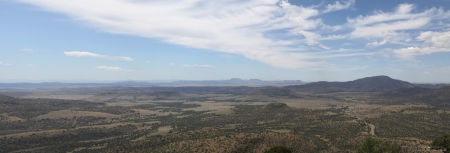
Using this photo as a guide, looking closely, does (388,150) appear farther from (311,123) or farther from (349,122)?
(311,123)

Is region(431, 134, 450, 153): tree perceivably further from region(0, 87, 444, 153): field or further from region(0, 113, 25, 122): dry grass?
region(0, 113, 25, 122): dry grass

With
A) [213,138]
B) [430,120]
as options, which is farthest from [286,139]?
[430,120]

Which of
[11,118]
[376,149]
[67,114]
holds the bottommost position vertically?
[67,114]

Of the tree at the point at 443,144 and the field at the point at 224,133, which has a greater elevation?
the tree at the point at 443,144

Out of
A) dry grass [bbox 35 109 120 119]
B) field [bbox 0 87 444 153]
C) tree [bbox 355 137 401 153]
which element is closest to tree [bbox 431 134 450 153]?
field [bbox 0 87 444 153]

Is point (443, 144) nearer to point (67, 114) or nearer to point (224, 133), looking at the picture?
point (224, 133)

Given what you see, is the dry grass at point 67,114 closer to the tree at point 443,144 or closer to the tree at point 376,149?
the tree at point 376,149

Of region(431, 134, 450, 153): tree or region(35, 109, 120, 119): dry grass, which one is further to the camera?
region(35, 109, 120, 119): dry grass

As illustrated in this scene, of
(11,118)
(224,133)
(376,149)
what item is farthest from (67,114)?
(376,149)

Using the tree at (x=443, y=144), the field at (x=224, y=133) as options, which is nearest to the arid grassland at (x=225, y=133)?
the field at (x=224, y=133)

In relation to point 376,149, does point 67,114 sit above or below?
below

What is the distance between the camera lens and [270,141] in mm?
72375

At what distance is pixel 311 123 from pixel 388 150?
59.8 metres

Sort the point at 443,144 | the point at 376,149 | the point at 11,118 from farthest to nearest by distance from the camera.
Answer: the point at 11,118 → the point at 443,144 → the point at 376,149
